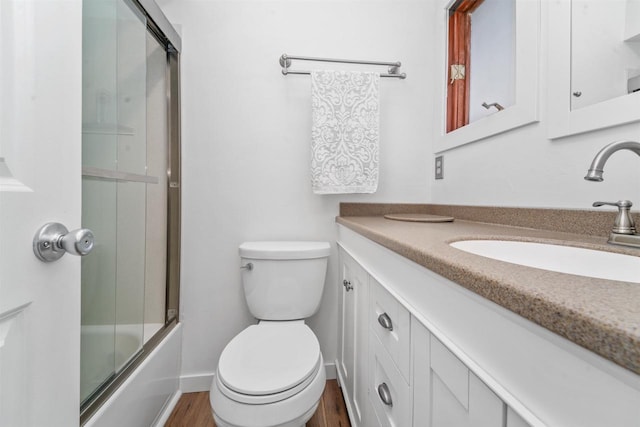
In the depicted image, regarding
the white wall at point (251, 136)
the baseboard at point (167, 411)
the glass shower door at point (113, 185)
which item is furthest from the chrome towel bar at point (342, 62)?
the baseboard at point (167, 411)

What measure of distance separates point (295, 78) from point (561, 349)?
1469 mm

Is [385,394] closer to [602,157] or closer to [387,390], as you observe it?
[387,390]

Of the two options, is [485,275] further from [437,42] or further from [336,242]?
[437,42]

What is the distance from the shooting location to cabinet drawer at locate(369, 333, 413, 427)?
0.62 meters

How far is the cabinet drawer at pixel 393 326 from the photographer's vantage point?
0.62 meters

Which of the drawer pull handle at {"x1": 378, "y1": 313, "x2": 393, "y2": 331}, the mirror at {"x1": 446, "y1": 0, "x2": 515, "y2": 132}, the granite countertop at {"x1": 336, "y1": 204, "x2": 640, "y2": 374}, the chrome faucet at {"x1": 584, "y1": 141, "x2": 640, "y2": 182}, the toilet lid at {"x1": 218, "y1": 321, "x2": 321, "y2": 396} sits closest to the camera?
the granite countertop at {"x1": 336, "y1": 204, "x2": 640, "y2": 374}

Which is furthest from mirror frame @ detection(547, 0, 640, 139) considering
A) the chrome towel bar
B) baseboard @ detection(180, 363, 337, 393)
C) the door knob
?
baseboard @ detection(180, 363, 337, 393)

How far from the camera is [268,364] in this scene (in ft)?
2.97

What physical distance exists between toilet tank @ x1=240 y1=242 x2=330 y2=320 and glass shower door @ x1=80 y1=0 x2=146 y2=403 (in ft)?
1.44

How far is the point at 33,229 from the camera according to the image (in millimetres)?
450

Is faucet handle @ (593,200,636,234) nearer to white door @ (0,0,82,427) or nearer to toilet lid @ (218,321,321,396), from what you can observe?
toilet lid @ (218,321,321,396)

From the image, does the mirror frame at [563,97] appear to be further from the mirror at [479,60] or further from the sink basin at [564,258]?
the sink basin at [564,258]

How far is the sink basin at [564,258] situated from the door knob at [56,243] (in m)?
0.77

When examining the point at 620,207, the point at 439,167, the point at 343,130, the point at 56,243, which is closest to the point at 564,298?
the point at 620,207
